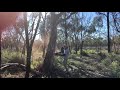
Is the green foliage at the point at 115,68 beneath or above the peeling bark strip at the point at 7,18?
beneath

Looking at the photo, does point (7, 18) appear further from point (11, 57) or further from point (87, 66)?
point (87, 66)

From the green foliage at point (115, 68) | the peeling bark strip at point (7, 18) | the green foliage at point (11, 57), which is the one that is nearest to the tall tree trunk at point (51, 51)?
the green foliage at point (11, 57)

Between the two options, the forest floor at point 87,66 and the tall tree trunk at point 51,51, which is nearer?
the forest floor at point 87,66

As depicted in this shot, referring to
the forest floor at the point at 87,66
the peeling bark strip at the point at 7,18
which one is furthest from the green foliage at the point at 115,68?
the peeling bark strip at the point at 7,18

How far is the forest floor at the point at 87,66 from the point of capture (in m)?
14.3

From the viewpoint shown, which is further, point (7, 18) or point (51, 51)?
point (51, 51)

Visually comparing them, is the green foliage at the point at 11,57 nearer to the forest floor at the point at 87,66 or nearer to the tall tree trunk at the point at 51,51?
the forest floor at the point at 87,66

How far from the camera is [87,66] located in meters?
14.4

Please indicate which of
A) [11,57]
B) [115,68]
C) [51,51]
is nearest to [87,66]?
[115,68]

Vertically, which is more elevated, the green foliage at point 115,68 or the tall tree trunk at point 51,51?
the tall tree trunk at point 51,51

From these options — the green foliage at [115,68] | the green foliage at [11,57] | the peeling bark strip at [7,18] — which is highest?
the peeling bark strip at [7,18]

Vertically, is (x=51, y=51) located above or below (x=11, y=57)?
above

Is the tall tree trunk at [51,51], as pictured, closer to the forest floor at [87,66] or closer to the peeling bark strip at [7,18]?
the forest floor at [87,66]
